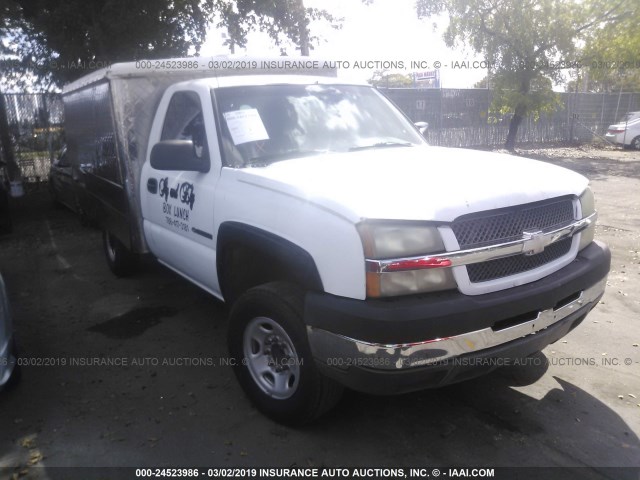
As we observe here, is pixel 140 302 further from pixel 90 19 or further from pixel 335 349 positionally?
pixel 90 19

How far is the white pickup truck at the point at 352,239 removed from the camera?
8.23ft

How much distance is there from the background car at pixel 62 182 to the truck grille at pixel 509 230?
24.5 feet

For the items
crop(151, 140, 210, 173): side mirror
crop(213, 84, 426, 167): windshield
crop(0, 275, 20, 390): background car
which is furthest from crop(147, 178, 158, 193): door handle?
crop(0, 275, 20, 390): background car

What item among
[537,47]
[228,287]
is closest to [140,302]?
[228,287]

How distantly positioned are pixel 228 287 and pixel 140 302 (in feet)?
7.15

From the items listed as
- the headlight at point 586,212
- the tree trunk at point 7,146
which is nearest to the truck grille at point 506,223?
the headlight at point 586,212

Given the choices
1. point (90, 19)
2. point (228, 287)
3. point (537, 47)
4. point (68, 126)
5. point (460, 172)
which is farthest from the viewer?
point (537, 47)

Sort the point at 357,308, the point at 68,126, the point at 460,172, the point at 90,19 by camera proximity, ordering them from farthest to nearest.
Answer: the point at 90,19 → the point at 68,126 → the point at 460,172 → the point at 357,308

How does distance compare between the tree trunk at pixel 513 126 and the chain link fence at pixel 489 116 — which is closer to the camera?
the chain link fence at pixel 489 116

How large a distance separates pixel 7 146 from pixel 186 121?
1057cm

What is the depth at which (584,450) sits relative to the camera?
9.58 ft

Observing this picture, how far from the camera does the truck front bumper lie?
2.45 m

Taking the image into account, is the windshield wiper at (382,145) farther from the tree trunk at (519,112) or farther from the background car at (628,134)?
the background car at (628,134)

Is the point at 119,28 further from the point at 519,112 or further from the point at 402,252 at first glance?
the point at 519,112
